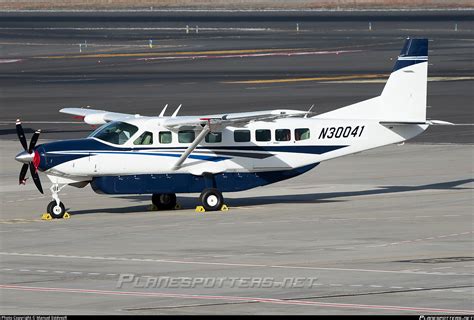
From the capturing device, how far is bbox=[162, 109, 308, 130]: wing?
34.2 metres

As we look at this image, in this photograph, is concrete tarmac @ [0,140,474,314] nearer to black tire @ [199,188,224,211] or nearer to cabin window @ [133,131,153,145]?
black tire @ [199,188,224,211]

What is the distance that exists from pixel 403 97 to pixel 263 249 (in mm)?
10348

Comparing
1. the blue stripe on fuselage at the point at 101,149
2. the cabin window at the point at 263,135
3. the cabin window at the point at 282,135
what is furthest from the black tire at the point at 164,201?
the cabin window at the point at 282,135

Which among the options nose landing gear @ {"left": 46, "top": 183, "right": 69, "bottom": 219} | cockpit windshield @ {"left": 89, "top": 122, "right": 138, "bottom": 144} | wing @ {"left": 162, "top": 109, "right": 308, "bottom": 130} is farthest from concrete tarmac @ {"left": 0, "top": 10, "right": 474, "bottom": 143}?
nose landing gear @ {"left": 46, "top": 183, "right": 69, "bottom": 219}

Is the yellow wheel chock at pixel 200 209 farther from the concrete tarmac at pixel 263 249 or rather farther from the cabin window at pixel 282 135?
the cabin window at pixel 282 135

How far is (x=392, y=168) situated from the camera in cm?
4503

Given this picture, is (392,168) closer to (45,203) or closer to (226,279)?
(45,203)

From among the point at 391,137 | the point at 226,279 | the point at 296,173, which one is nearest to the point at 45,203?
the point at 296,173

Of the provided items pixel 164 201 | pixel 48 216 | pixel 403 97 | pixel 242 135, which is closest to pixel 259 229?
pixel 242 135

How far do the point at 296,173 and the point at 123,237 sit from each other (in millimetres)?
7104

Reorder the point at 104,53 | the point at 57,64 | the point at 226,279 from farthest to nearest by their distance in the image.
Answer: the point at 104,53, the point at 57,64, the point at 226,279

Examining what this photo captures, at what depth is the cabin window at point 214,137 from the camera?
35.9 metres

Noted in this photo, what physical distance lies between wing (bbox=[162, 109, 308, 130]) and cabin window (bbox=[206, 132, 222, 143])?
559mm

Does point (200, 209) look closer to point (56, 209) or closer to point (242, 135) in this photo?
point (242, 135)
